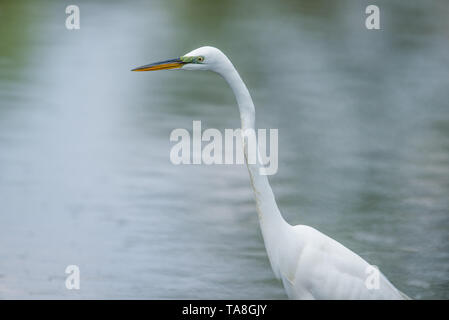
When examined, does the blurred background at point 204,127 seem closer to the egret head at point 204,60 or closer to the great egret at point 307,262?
the great egret at point 307,262

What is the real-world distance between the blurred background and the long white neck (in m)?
0.63

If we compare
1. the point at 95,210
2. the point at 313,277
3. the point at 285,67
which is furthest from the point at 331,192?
the point at 285,67

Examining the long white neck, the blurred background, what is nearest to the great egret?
the long white neck

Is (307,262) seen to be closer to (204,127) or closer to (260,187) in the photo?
(260,187)

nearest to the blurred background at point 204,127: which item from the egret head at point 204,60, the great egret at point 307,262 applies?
the great egret at point 307,262

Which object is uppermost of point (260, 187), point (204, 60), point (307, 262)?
point (204, 60)

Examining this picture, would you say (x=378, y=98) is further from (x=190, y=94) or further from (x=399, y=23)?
(x=399, y=23)

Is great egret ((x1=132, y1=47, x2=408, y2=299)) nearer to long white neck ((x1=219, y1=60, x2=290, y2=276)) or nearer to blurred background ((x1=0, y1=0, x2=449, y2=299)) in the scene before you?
long white neck ((x1=219, y1=60, x2=290, y2=276))

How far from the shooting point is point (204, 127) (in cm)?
554

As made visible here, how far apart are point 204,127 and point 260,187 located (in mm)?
2705

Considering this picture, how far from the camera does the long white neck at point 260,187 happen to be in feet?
9.16

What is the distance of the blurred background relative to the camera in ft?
12.3

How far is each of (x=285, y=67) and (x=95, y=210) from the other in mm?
3374

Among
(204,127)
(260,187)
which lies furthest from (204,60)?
(204,127)
